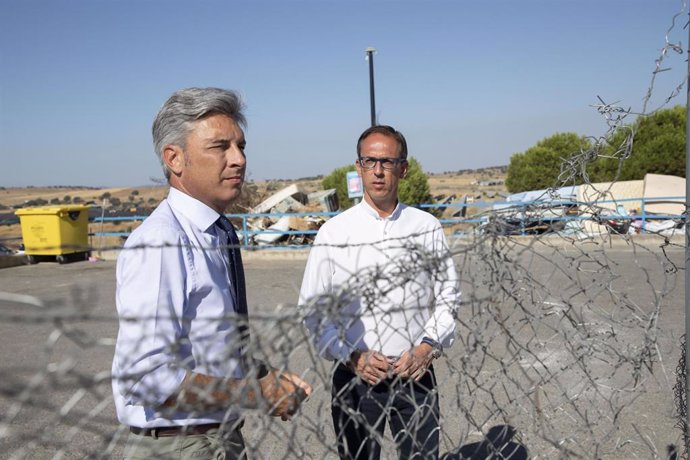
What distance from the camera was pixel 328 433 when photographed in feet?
13.5

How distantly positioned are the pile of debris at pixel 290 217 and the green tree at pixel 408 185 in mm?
3137

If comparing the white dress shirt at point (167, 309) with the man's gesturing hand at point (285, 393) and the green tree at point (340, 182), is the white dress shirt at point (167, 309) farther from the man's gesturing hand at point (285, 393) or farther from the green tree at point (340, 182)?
the green tree at point (340, 182)

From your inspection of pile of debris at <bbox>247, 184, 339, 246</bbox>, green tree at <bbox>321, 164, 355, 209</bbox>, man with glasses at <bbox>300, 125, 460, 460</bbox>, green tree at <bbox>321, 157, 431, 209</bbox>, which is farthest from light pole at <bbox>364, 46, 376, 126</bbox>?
man with glasses at <bbox>300, 125, 460, 460</bbox>

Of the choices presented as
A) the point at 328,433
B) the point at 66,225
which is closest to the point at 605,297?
the point at 328,433

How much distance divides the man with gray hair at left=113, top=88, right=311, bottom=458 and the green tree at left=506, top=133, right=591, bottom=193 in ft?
91.8

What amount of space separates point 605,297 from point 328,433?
560 centimetres

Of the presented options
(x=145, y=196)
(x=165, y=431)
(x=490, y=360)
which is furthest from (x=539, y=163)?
(x=145, y=196)

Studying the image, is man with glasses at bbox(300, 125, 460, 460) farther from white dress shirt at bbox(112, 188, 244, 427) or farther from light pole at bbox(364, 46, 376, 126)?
light pole at bbox(364, 46, 376, 126)

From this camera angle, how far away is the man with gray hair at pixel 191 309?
1.66 meters

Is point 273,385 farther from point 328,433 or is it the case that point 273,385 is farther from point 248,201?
point 248,201

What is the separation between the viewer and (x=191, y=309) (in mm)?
1947

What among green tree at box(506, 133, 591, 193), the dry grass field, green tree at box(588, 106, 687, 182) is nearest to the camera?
the dry grass field

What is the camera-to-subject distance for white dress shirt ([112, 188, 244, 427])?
5.50ft

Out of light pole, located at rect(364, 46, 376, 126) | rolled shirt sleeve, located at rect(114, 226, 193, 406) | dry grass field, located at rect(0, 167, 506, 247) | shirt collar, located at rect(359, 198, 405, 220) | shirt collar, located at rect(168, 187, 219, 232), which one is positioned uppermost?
light pole, located at rect(364, 46, 376, 126)
